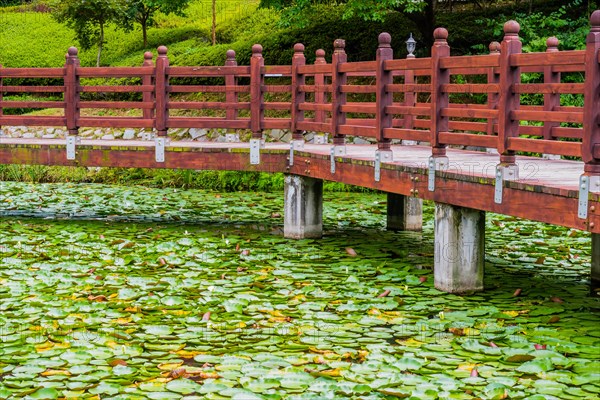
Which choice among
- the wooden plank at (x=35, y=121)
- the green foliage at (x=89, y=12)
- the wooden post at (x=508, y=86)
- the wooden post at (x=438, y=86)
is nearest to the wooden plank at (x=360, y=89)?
the wooden post at (x=438, y=86)

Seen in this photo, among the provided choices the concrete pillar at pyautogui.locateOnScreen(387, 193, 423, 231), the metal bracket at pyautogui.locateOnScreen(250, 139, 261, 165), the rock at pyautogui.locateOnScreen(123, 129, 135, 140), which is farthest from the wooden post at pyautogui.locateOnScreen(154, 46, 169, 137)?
the rock at pyautogui.locateOnScreen(123, 129, 135, 140)

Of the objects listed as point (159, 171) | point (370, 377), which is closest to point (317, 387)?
point (370, 377)

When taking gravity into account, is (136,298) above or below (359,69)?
below

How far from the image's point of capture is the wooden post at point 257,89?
12.4 meters

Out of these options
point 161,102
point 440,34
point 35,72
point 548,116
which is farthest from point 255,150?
point 548,116

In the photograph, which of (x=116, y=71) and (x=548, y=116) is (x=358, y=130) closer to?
(x=548, y=116)

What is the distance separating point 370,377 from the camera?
6258 mm

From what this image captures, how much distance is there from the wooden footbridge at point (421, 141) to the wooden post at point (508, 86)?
0.01 m

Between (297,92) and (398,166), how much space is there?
2775mm

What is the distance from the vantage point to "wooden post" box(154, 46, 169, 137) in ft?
41.9

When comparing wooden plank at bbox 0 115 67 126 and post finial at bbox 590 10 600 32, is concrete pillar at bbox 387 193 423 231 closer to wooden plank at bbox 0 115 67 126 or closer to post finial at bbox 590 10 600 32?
wooden plank at bbox 0 115 67 126

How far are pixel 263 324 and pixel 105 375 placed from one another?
164cm

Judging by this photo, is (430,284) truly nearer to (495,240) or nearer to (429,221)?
(495,240)

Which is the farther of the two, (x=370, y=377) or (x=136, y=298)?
(x=136, y=298)
